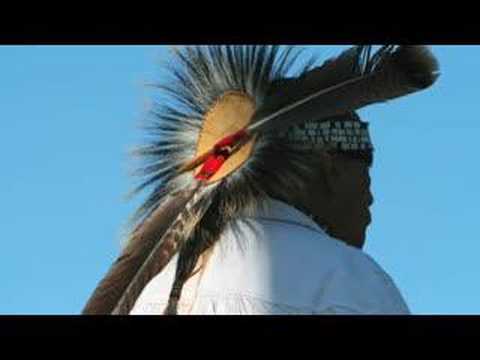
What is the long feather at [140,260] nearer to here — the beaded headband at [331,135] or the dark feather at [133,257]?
the dark feather at [133,257]

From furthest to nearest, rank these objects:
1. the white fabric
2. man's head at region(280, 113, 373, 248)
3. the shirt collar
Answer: man's head at region(280, 113, 373, 248), the shirt collar, the white fabric

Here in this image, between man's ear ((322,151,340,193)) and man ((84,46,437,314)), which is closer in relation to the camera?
man ((84,46,437,314))

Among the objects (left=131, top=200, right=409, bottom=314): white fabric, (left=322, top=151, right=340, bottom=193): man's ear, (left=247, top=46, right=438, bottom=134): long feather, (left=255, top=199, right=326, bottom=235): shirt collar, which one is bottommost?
(left=131, top=200, right=409, bottom=314): white fabric

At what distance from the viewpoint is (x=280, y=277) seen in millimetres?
3891

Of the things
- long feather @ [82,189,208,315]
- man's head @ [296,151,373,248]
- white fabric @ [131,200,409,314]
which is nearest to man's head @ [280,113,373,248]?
man's head @ [296,151,373,248]

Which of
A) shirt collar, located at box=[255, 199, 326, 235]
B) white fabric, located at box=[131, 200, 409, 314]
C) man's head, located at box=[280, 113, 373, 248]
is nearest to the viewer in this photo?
white fabric, located at box=[131, 200, 409, 314]

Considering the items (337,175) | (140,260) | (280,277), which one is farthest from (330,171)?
(140,260)

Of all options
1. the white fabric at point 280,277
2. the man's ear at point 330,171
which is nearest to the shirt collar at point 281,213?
the white fabric at point 280,277

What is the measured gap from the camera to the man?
392cm

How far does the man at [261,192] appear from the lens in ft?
12.9

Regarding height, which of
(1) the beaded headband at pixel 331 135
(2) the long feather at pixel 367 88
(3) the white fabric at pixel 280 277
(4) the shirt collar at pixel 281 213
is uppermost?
(2) the long feather at pixel 367 88

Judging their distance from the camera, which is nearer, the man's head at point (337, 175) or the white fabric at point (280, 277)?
the white fabric at point (280, 277)

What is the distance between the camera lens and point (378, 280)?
4.05 m

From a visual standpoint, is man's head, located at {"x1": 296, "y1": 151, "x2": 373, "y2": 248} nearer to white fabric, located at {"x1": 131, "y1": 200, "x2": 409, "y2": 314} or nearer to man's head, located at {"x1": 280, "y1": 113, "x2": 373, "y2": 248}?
man's head, located at {"x1": 280, "y1": 113, "x2": 373, "y2": 248}
